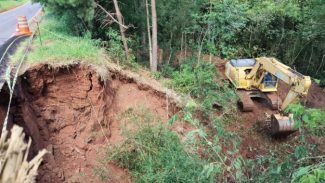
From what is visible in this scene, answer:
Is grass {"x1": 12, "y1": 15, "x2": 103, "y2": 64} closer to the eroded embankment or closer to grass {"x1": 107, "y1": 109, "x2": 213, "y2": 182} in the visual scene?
the eroded embankment

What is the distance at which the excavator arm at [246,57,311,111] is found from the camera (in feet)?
23.4

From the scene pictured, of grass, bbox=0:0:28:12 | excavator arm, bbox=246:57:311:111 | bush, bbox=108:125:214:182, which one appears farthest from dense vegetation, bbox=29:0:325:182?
grass, bbox=0:0:28:12

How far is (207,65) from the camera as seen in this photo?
1003cm

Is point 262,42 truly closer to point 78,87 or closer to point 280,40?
point 280,40

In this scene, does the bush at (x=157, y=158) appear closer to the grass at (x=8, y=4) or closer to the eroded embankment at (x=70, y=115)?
the eroded embankment at (x=70, y=115)

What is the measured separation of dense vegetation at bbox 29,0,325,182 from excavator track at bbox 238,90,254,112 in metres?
0.23

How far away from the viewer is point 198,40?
457 inches

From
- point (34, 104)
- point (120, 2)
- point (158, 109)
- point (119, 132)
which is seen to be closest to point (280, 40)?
point (120, 2)

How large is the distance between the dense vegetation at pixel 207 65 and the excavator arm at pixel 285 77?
2.81ft

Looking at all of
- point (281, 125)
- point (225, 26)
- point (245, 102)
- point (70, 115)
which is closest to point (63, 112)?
point (70, 115)

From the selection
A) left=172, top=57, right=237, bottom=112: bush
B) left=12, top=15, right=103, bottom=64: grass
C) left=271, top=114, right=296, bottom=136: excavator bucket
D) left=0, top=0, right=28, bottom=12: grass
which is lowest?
left=271, top=114, right=296, bottom=136: excavator bucket

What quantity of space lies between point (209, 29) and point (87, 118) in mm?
5743

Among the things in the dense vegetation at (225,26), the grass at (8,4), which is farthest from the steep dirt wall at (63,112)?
the grass at (8,4)

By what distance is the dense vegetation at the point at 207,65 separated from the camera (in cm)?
488
